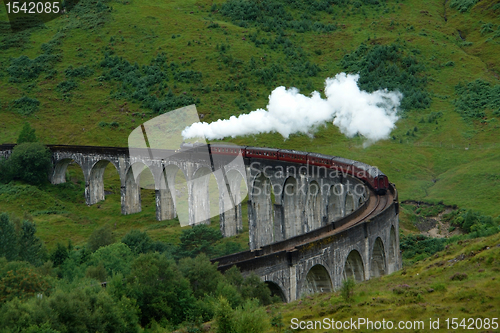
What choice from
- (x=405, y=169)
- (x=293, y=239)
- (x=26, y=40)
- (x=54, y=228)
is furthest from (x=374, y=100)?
(x=26, y=40)

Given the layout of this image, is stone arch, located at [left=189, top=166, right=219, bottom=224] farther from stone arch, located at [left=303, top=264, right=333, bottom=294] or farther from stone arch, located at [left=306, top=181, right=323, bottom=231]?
stone arch, located at [left=303, top=264, right=333, bottom=294]

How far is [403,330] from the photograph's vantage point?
2336cm

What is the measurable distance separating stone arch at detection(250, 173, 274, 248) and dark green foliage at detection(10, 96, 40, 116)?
59.8 meters

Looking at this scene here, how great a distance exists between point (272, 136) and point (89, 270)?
5275 cm

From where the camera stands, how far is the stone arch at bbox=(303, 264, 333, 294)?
33.5m

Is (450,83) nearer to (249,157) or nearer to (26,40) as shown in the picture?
(249,157)

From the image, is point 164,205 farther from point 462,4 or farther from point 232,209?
point 462,4

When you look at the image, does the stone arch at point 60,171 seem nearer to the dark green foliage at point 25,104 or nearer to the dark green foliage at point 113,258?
the dark green foliage at point 25,104

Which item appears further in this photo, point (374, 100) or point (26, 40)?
point (26, 40)

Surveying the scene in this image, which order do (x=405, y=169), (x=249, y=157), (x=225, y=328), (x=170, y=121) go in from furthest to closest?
1. (x=170, y=121)
2. (x=405, y=169)
3. (x=249, y=157)
4. (x=225, y=328)

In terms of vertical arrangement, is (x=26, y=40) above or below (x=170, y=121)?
above

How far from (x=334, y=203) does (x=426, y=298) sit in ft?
74.3

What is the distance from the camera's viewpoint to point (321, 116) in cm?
8288

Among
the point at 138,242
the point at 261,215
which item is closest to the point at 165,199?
the point at 261,215
